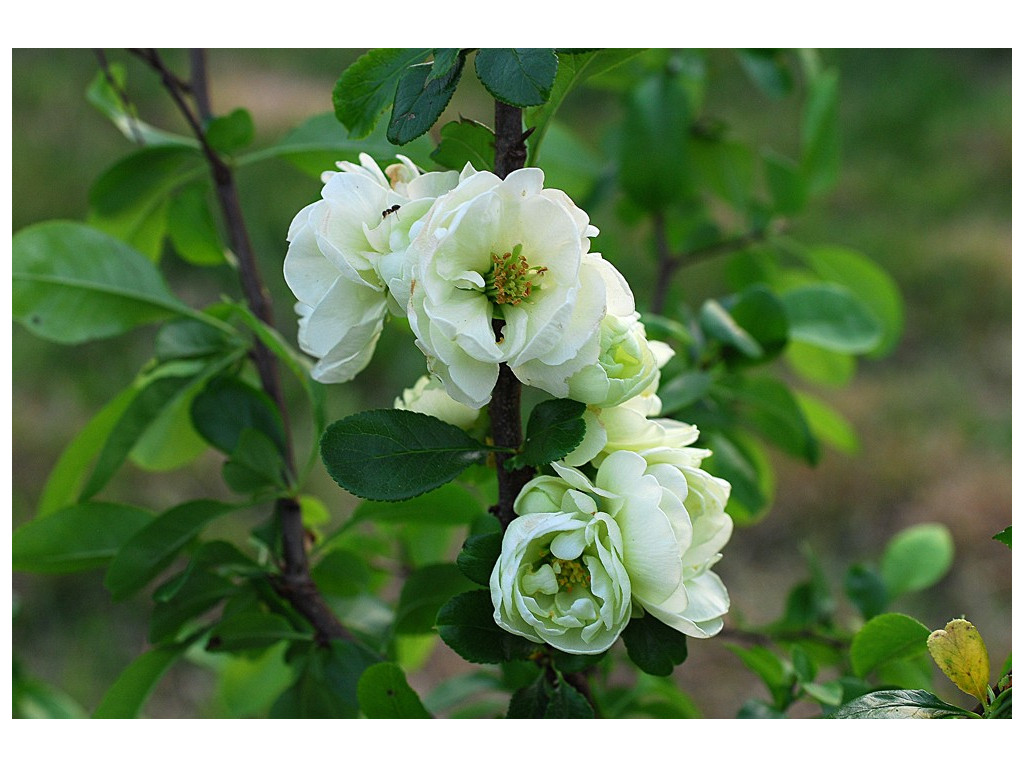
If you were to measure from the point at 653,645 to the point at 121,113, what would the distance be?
1.87 feet

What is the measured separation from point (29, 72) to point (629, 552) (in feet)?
7.67

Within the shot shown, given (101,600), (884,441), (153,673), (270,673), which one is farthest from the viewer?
(884,441)

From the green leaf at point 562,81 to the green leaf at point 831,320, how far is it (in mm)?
350

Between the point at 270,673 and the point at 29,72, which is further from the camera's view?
the point at 29,72

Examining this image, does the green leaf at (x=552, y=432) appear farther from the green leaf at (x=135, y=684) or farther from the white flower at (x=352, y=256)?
the green leaf at (x=135, y=684)

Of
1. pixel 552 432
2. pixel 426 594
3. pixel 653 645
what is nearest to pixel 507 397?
pixel 552 432

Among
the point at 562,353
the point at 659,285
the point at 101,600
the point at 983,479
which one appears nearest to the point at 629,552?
the point at 562,353

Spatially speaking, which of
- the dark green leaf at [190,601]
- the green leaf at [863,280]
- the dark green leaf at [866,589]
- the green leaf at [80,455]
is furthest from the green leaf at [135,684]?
the green leaf at [863,280]

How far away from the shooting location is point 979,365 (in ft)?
6.51

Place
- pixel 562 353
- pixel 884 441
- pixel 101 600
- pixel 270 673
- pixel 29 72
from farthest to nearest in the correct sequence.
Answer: pixel 29 72
pixel 884 441
pixel 101 600
pixel 270 673
pixel 562 353

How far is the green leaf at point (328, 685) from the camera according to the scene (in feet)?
2.00

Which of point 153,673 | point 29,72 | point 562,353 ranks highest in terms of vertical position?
point 562,353

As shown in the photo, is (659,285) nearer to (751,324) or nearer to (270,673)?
(751,324)

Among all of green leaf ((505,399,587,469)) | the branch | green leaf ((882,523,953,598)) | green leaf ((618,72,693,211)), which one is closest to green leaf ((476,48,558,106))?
the branch
